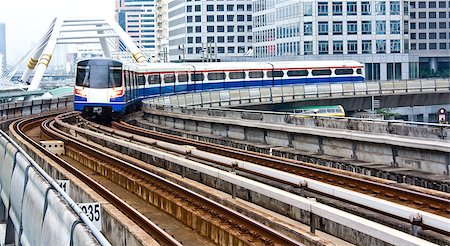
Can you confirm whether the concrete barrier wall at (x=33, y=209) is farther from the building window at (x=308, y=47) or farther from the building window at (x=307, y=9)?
the building window at (x=308, y=47)

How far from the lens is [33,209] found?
39.6 feet

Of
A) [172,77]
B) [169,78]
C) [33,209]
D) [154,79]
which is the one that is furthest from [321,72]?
[33,209]

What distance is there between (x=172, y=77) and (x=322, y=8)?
150 feet

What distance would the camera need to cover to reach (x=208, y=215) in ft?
51.4

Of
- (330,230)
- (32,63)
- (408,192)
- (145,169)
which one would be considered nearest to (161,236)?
(330,230)

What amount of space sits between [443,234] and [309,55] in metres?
93.7

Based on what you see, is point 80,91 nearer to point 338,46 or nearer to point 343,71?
point 343,71

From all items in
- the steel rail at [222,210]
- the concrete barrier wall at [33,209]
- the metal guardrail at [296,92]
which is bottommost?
the steel rail at [222,210]

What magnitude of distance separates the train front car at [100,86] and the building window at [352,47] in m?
64.0

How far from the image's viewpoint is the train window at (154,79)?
58.6m

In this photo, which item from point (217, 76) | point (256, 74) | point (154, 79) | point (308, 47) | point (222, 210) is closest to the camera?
point (222, 210)

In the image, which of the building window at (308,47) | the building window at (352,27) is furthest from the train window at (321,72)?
the building window at (352,27)

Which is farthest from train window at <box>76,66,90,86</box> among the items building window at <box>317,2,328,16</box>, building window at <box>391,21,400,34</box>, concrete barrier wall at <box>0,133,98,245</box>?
building window at <box>391,21,400,34</box>

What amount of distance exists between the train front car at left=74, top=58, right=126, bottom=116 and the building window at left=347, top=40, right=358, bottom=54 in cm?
6403
